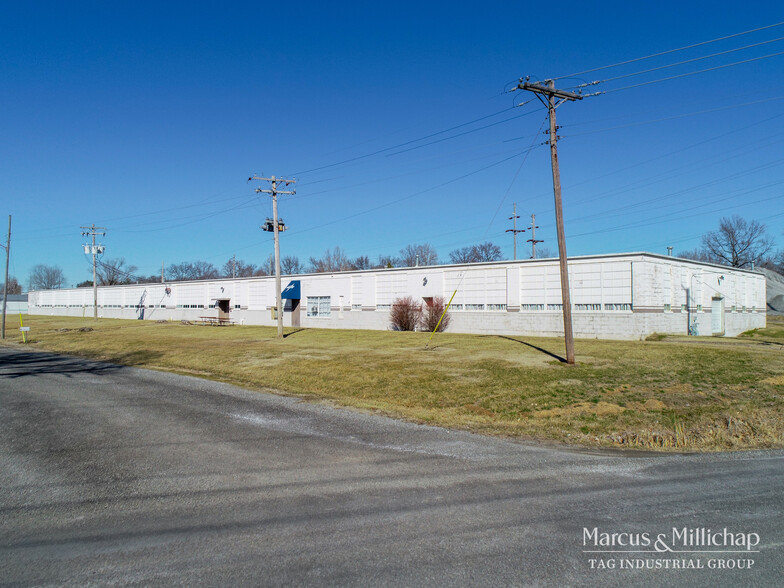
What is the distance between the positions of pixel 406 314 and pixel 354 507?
28.8 m

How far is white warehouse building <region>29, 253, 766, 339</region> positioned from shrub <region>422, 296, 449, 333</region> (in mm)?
429

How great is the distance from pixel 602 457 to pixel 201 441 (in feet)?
21.2

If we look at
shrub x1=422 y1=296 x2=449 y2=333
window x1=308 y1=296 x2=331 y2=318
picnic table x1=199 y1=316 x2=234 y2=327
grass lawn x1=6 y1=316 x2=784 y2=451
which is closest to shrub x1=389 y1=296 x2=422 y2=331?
shrub x1=422 y1=296 x2=449 y2=333

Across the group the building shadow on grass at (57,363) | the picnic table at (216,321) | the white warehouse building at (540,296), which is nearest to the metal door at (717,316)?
the white warehouse building at (540,296)

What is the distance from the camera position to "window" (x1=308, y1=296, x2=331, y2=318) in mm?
40469

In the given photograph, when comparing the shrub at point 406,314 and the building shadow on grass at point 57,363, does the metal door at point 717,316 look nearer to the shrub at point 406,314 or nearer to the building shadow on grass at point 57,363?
the shrub at point 406,314

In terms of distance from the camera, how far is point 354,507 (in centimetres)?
534

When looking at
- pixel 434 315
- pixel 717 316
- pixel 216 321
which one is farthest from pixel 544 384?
pixel 216 321

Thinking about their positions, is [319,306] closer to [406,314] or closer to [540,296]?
[406,314]

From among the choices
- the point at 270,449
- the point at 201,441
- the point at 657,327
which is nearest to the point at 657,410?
the point at 270,449

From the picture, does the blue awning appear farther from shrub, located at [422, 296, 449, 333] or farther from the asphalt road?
the asphalt road

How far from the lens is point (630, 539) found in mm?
4602

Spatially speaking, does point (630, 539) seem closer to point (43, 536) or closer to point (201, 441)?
point (43, 536)

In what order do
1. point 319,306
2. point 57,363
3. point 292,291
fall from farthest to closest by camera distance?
point 292,291, point 319,306, point 57,363
